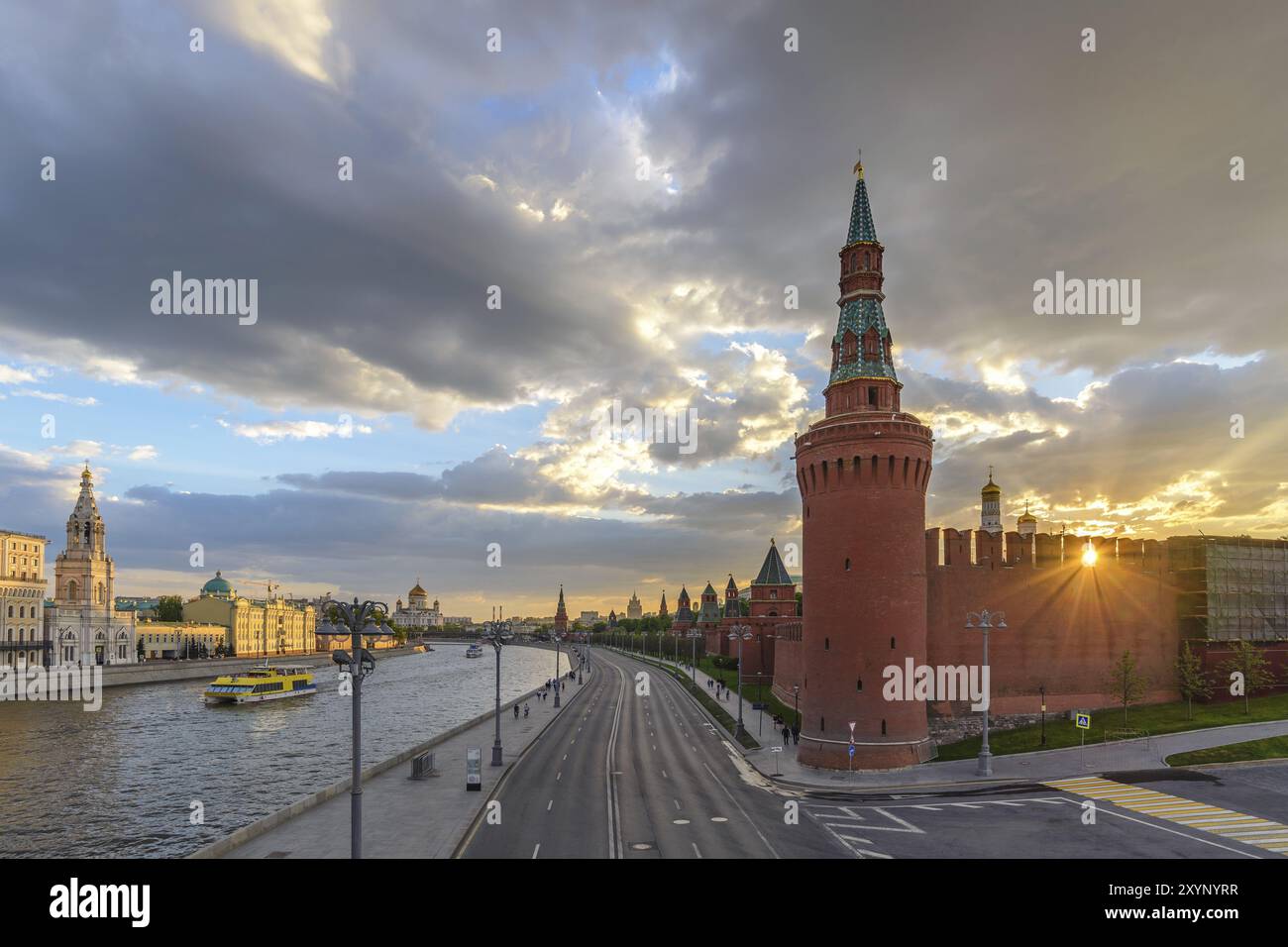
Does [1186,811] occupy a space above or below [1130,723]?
above

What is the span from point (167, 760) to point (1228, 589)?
254 ft

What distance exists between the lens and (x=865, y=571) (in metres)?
40.9

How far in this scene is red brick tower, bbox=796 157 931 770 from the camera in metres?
40.2

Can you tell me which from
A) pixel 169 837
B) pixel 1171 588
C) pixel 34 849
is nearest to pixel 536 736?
pixel 169 837

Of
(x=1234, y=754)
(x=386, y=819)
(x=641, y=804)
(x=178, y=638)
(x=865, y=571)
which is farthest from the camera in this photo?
(x=178, y=638)

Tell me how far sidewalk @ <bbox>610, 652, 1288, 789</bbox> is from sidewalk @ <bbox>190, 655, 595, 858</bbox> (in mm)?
15502

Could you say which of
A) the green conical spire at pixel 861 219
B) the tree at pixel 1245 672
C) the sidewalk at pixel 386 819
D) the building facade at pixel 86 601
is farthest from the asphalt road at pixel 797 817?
the building facade at pixel 86 601

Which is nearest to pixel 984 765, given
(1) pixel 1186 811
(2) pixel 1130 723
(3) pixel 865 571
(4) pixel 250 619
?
(1) pixel 1186 811

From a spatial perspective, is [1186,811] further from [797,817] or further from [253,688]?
[253,688]

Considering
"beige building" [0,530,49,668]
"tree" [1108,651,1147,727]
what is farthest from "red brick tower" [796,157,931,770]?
"beige building" [0,530,49,668]

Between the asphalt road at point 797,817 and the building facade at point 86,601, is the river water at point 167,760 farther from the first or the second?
the building facade at point 86,601
